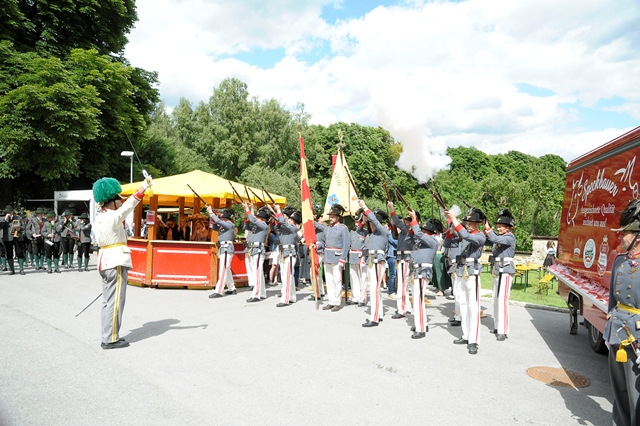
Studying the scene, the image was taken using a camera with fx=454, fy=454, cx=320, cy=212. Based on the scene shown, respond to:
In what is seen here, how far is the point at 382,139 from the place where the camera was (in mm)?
44219

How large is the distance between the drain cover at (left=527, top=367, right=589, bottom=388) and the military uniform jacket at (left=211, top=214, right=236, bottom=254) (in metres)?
7.47

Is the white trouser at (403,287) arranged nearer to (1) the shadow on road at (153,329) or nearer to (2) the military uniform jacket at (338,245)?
(2) the military uniform jacket at (338,245)

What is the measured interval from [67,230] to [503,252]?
13.4 metres

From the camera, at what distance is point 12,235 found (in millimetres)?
14047

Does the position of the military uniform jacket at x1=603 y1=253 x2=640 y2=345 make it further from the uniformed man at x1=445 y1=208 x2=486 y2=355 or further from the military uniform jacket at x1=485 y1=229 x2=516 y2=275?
the military uniform jacket at x1=485 y1=229 x2=516 y2=275

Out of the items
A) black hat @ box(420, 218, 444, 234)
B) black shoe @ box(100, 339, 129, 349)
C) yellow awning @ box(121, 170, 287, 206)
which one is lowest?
black shoe @ box(100, 339, 129, 349)

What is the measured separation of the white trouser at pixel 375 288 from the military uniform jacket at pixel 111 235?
4.37 m

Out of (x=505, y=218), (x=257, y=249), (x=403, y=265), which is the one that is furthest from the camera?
(x=257, y=249)

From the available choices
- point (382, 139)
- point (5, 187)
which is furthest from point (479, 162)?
point (5, 187)

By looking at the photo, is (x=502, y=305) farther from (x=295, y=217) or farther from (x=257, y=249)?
(x=295, y=217)

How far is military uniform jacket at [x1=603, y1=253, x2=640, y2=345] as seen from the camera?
3877 mm

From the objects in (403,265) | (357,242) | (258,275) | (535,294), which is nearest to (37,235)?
(258,275)

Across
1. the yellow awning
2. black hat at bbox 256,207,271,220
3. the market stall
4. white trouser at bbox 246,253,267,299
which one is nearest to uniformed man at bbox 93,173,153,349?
white trouser at bbox 246,253,267,299

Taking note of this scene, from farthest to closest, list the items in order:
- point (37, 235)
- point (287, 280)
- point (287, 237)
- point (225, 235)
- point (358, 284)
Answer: point (37, 235) → point (225, 235) → point (287, 237) → point (358, 284) → point (287, 280)
